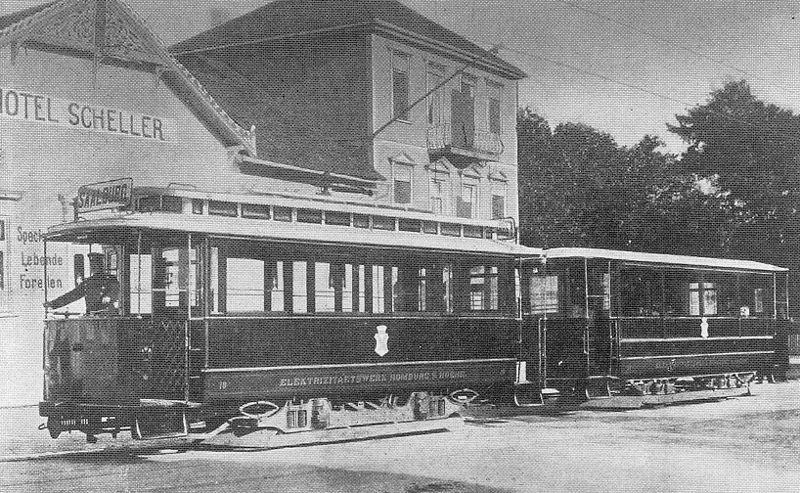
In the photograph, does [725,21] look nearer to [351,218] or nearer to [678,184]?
[351,218]

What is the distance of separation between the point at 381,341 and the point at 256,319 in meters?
1.90

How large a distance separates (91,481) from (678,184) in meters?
21.7

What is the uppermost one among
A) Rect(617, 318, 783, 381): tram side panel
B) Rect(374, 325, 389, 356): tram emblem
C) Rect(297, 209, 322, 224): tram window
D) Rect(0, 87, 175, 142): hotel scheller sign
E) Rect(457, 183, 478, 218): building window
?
Rect(0, 87, 175, 142): hotel scheller sign

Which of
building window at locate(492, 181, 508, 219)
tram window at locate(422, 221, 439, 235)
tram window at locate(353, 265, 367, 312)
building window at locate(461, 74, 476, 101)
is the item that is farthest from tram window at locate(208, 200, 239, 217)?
building window at locate(492, 181, 508, 219)

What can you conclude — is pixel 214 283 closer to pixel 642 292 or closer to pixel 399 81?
pixel 642 292

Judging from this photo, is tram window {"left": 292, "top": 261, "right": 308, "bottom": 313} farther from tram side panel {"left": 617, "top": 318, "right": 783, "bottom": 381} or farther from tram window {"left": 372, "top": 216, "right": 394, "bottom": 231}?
tram side panel {"left": 617, "top": 318, "right": 783, "bottom": 381}

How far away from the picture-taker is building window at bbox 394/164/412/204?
21094 millimetres

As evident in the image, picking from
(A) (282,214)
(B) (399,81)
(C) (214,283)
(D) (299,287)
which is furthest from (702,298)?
(C) (214,283)

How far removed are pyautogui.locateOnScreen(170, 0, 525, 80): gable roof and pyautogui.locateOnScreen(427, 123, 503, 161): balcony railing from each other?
1595 millimetres

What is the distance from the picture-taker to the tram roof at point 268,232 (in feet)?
32.6

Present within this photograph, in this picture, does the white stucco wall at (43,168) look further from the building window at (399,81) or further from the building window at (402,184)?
the building window at (402,184)

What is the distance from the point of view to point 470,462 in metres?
9.55

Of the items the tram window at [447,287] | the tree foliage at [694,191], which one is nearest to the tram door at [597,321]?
the tram window at [447,287]

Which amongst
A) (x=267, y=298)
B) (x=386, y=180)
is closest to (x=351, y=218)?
(x=267, y=298)
